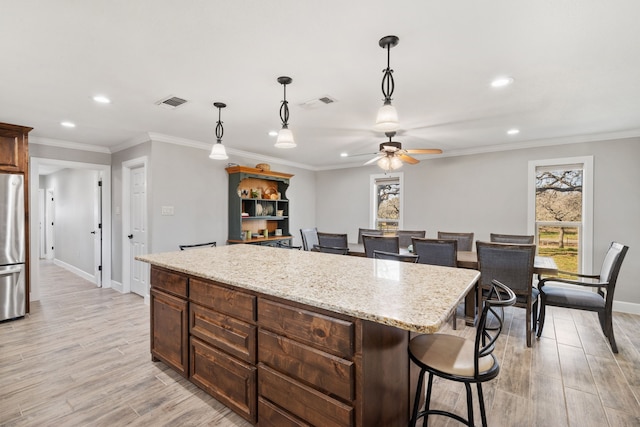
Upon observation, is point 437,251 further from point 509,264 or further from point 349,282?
point 349,282

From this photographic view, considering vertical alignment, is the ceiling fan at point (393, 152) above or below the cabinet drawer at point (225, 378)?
above

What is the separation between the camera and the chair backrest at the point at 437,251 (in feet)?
10.8

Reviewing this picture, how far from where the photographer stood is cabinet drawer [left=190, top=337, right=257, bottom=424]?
5.60ft

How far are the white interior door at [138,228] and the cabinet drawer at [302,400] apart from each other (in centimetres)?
349

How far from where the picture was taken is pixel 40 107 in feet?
9.89

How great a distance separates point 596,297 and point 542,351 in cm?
79

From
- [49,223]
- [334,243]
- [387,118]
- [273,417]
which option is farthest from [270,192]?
[49,223]

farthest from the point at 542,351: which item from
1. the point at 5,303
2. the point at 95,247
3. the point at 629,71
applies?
the point at 95,247

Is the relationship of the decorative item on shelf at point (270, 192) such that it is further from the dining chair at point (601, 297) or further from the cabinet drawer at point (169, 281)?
the dining chair at point (601, 297)

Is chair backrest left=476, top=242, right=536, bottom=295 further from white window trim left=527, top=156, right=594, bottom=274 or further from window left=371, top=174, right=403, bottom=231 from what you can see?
window left=371, top=174, right=403, bottom=231

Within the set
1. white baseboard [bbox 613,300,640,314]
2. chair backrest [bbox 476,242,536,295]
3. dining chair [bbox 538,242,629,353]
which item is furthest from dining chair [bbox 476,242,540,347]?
white baseboard [bbox 613,300,640,314]

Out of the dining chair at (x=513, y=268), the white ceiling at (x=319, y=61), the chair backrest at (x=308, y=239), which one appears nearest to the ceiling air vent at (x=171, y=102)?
the white ceiling at (x=319, y=61)

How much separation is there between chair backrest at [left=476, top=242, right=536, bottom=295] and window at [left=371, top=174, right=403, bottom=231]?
2775 mm

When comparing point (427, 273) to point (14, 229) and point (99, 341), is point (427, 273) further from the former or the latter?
point (14, 229)
